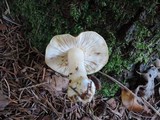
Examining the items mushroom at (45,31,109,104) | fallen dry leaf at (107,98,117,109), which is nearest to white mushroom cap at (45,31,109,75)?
mushroom at (45,31,109,104)

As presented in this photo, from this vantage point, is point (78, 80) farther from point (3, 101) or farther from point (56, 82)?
point (3, 101)

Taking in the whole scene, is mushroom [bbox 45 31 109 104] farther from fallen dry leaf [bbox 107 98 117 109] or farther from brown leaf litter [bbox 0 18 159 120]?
fallen dry leaf [bbox 107 98 117 109]

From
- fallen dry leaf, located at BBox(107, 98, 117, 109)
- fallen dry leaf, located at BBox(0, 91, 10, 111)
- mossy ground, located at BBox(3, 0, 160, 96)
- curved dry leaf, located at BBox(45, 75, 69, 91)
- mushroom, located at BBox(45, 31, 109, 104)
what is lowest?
fallen dry leaf, located at BBox(107, 98, 117, 109)

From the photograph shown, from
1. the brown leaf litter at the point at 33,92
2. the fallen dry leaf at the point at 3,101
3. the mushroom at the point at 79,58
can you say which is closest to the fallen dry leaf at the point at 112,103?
the brown leaf litter at the point at 33,92

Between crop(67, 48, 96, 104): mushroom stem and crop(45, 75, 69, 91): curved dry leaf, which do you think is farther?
crop(45, 75, 69, 91): curved dry leaf

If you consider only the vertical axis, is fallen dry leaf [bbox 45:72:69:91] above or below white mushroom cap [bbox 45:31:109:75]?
below

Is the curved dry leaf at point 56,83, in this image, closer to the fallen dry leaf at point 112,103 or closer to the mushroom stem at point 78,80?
the mushroom stem at point 78,80
